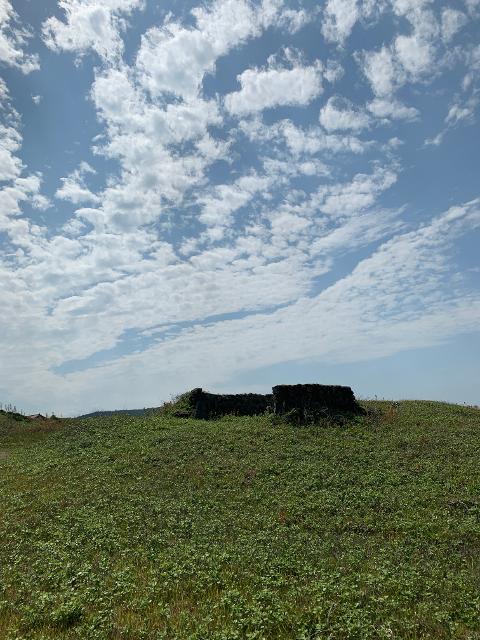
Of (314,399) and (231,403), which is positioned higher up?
(231,403)

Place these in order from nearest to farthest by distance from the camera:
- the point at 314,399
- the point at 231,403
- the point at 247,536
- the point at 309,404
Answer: the point at 247,536 < the point at 309,404 < the point at 314,399 < the point at 231,403

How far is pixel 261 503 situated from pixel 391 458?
701cm

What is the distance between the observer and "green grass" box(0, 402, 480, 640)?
359 inches

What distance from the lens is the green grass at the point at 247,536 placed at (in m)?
9.12

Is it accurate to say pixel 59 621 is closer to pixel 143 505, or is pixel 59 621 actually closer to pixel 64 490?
pixel 143 505

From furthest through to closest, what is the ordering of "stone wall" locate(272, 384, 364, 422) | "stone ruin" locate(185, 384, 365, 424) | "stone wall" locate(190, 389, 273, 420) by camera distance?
"stone wall" locate(190, 389, 273, 420) < "stone wall" locate(272, 384, 364, 422) < "stone ruin" locate(185, 384, 365, 424)

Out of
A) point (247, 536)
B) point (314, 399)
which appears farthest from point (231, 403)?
point (247, 536)

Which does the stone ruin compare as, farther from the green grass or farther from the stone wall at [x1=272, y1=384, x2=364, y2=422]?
the green grass

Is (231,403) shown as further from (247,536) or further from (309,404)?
(247,536)

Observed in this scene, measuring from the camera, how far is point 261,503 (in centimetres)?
1631

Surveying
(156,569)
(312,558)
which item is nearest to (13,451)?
(156,569)

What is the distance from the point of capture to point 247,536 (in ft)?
44.0

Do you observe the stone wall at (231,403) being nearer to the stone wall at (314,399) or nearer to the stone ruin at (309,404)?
the stone ruin at (309,404)

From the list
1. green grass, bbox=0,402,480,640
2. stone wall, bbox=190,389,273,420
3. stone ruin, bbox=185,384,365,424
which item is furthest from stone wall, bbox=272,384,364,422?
stone wall, bbox=190,389,273,420
